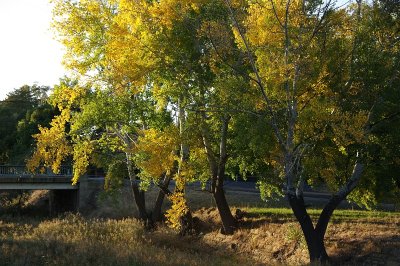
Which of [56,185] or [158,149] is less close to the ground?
[158,149]

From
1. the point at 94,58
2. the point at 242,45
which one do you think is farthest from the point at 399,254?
the point at 94,58

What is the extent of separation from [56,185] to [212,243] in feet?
69.4

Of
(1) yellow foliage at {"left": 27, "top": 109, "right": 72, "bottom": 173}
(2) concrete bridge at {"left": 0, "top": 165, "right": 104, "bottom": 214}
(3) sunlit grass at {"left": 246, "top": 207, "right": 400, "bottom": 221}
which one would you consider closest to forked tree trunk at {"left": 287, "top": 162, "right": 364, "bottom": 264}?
(3) sunlit grass at {"left": 246, "top": 207, "right": 400, "bottom": 221}

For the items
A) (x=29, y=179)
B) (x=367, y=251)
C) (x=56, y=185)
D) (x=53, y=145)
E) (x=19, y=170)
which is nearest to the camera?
(x=367, y=251)

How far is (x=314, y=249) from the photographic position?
659 inches

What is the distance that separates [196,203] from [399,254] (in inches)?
706

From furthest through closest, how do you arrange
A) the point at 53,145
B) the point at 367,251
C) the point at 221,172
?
the point at 221,172
the point at 53,145
the point at 367,251

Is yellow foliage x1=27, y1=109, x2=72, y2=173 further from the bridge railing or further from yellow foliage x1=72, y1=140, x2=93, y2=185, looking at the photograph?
the bridge railing

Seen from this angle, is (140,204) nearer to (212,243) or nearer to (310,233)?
(212,243)

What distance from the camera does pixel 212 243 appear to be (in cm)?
2331

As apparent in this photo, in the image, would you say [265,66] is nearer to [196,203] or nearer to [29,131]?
[196,203]

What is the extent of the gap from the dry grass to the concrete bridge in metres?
8.88

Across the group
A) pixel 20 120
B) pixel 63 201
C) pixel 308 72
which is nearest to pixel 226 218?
pixel 308 72

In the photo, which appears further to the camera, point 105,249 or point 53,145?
point 53,145
